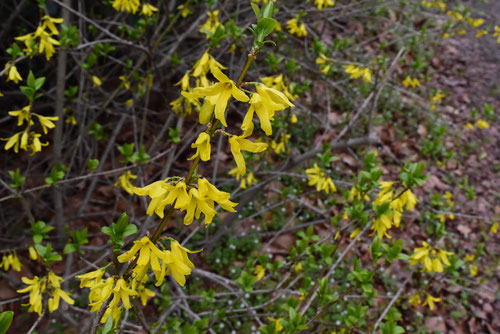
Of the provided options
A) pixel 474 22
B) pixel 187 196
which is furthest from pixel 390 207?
pixel 474 22

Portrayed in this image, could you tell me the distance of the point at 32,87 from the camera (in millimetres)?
1620

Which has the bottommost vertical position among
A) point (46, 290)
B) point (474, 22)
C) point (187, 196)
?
point (46, 290)

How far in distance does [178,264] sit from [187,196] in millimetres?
197

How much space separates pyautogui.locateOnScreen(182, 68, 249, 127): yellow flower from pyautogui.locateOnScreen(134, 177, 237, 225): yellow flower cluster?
0.52 ft

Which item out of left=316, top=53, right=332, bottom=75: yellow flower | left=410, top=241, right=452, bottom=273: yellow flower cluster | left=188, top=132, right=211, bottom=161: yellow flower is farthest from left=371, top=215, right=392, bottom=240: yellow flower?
left=316, top=53, right=332, bottom=75: yellow flower

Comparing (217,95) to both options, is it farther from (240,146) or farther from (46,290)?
(46,290)

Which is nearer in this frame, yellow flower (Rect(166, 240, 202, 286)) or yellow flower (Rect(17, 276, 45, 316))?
yellow flower (Rect(166, 240, 202, 286))

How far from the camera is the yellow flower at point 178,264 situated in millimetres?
959

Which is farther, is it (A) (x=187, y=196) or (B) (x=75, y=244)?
(B) (x=75, y=244)

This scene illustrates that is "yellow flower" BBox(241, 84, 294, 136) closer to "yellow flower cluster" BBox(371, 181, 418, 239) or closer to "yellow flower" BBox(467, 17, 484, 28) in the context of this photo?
"yellow flower cluster" BBox(371, 181, 418, 239)

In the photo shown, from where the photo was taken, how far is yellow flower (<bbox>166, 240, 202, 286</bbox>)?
959 mm

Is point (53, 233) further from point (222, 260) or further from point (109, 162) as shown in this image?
point (222, 260)

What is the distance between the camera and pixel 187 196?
89 cm

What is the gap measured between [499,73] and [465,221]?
3512 mm
